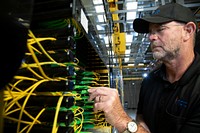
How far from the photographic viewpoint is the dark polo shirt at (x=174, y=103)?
1.06 m

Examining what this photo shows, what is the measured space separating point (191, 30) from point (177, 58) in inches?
9.2

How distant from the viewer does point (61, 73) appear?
81 cm

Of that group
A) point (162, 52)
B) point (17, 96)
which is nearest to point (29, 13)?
point (17, 96)

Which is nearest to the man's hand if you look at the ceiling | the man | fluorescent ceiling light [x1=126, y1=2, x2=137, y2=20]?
the man

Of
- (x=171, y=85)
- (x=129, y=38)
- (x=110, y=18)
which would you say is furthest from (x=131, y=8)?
(x=171, y=85)

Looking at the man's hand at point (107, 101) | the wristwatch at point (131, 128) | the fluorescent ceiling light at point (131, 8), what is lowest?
the wristwatch at point (131, 128)

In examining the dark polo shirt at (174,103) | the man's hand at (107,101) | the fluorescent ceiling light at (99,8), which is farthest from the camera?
the fluorescent ceiling light at (99,8)

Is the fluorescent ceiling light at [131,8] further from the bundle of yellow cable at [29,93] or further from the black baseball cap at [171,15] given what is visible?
the bundle of yellow cable at [29,93]

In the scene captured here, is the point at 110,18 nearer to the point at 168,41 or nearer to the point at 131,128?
the point at 168,41

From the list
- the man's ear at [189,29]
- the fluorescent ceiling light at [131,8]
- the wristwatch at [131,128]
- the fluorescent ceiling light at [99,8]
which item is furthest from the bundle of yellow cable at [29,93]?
the fluorescent ceiling light at [131,8]

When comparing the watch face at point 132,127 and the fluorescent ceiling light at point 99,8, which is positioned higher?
the fluorescent ceiling light at point 99,8

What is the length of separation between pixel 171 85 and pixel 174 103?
0.50 ft

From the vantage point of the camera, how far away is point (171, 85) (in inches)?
50.3

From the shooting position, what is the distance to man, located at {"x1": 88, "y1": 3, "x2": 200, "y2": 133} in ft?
3.48
